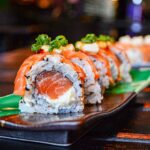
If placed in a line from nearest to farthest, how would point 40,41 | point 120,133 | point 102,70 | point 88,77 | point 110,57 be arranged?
1. point 120,133
2. point 40,41
3. point 88,77
4. point 102,70
5. point 110,57

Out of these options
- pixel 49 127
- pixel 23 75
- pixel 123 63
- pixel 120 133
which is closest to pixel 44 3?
pixel 123 63

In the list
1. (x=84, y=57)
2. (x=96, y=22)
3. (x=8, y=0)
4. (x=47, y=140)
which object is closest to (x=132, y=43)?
(x=84, y=57)

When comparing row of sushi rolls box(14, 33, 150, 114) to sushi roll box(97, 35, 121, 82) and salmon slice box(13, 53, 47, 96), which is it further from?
sushi roll box(97, 35, 121, 82)

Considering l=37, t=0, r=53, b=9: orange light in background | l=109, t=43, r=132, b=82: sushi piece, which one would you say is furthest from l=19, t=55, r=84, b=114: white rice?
l=37, t=0, r=53, b=9: orange light in background

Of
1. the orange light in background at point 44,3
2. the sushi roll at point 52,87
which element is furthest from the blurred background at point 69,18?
the sushi roll at point 52,87

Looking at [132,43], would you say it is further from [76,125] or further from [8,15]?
[8,15]

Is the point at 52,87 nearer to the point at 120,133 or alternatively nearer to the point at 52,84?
the point at 52,84
